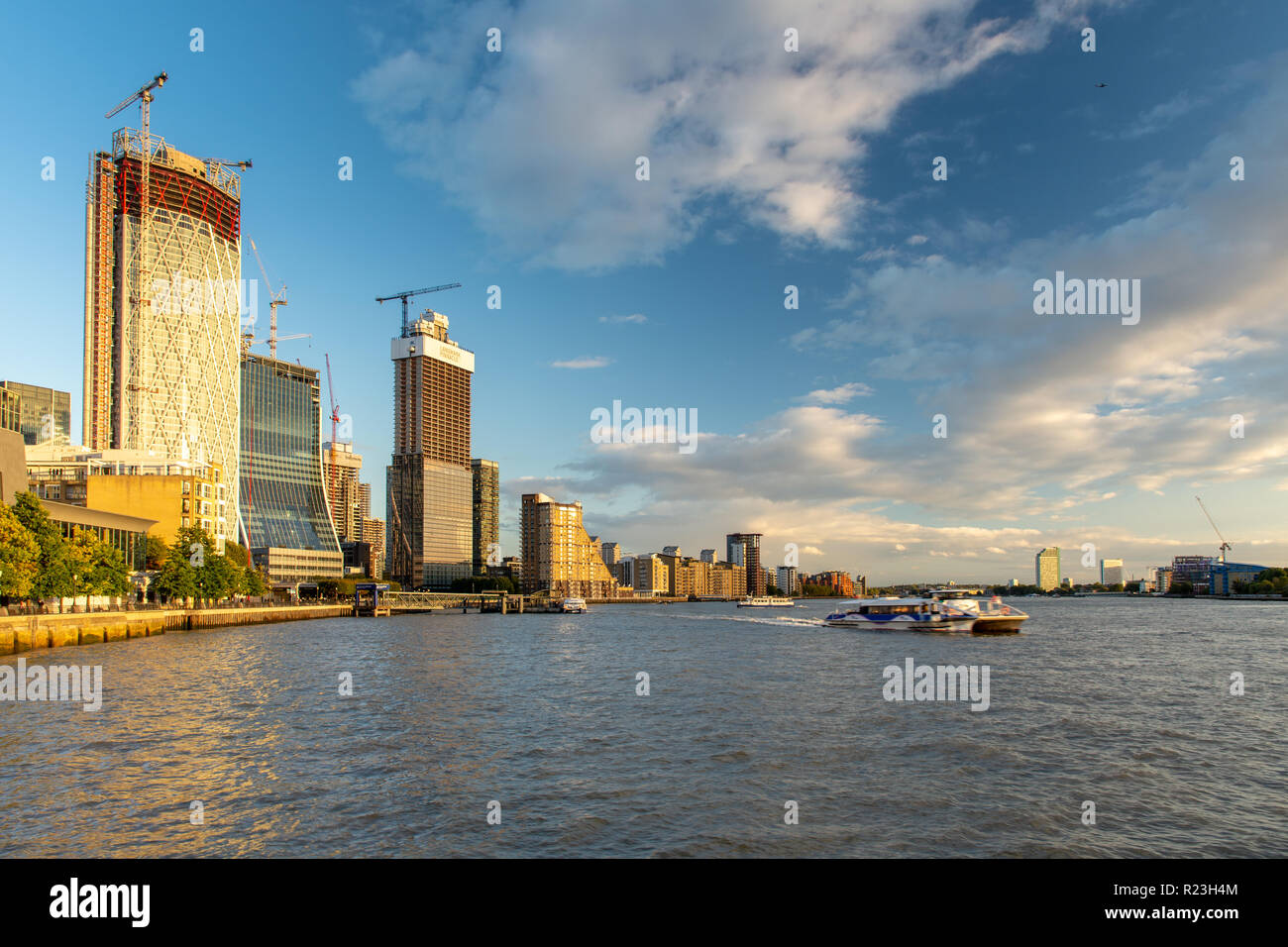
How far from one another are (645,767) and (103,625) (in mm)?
79520

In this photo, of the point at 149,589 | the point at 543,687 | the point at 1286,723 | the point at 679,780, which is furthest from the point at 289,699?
the point at 149,589

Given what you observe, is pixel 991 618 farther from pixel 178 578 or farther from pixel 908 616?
pixel 178 578

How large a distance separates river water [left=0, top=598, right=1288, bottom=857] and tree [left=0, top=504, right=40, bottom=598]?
2013cm

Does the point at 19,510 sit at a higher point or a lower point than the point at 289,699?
higher

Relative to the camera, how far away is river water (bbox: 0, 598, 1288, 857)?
19.3 meters

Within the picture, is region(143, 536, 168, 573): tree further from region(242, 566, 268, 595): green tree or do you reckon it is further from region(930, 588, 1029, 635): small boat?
region(930, 588, 1029, 635): small boat

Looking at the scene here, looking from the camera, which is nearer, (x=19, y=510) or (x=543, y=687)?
(x=543, y=687)

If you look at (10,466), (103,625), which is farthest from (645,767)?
(10,466)

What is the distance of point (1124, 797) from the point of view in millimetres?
23219

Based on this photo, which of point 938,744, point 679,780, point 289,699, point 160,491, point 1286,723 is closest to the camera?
point 679,780
